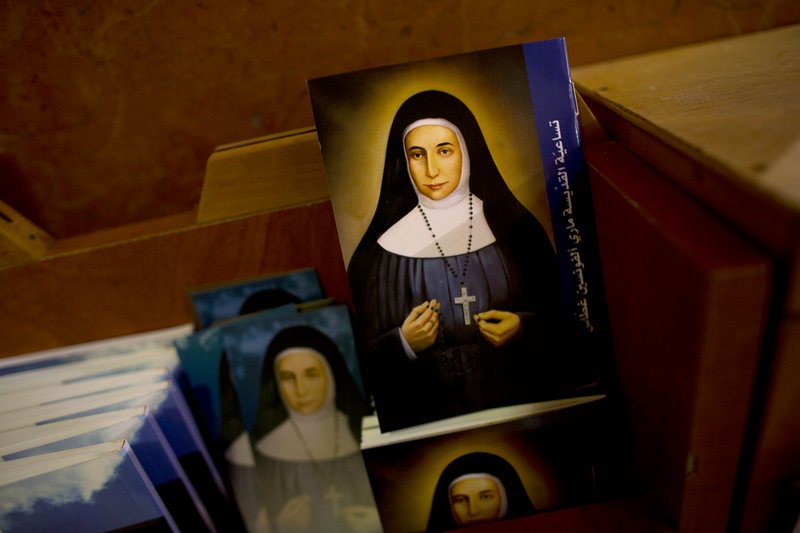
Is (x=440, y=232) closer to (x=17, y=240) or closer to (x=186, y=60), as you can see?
(x=186, y=60)

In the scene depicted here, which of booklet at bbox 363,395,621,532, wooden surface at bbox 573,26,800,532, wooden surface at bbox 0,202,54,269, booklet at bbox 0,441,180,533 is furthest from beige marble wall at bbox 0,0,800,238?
booklet at bbox 363,395,621,532

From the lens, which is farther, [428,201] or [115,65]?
[115,65]

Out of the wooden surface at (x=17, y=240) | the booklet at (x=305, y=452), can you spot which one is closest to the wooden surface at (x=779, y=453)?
the booklet at (x=305, y=452)

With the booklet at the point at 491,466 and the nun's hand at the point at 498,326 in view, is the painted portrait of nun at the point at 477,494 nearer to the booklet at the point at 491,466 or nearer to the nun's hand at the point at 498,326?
the booklet at the point at 491,466

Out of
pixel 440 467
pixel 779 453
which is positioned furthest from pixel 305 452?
pixel 779 453

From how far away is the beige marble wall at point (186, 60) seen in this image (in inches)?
29.7

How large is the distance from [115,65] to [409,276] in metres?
0.54

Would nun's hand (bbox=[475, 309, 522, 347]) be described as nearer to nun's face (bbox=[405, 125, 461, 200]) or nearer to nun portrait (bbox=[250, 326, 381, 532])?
nun's face (bbox=[405, 125, 461, 200])

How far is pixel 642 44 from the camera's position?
0.85 meters

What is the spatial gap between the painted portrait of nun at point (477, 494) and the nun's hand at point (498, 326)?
0.16 metres

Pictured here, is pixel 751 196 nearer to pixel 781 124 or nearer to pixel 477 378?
pixel 781 124

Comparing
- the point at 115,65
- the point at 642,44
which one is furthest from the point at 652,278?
the point at 115,65

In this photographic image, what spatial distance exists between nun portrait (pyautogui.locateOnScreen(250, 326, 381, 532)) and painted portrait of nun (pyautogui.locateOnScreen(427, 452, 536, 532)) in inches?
6.6

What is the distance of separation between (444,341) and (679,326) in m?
0.28
